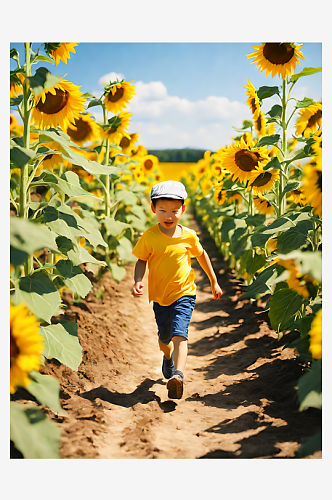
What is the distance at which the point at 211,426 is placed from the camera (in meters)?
2.44

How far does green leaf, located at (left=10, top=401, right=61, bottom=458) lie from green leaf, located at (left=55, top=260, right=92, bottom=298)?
3.04ft

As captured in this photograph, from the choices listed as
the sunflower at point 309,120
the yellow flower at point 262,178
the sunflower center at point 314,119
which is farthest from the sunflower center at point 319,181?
the sunflower center at point 314,119

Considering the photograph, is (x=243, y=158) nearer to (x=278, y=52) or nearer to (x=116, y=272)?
(x=278, y=52)

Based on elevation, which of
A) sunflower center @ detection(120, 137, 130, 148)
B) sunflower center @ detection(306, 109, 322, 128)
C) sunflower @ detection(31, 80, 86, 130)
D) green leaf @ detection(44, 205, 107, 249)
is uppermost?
sunflower center @ detection(120, 137, 130, 148)

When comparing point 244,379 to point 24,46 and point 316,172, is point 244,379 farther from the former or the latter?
point 24,46

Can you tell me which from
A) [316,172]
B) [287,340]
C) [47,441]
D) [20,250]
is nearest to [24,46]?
[20,250]

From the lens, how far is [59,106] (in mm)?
2934

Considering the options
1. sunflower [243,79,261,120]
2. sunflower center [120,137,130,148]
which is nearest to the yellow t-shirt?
sunflower [243,79,261,120]

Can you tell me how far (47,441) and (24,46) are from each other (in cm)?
216

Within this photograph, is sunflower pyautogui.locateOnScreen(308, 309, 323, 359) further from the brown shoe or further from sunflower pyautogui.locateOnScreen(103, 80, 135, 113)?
sunflower pyautogui.locateOnScreen(103, 80, 135, 113)

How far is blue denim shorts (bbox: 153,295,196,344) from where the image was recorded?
108 inches

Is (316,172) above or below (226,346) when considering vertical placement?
above

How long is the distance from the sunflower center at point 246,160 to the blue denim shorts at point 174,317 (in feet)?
5.49

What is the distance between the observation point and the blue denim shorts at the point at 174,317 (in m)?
2.75
